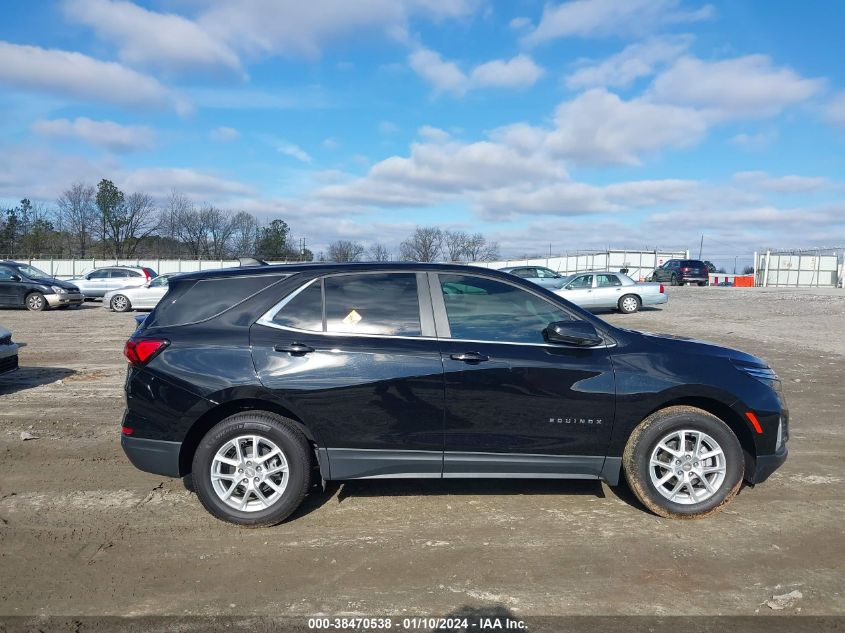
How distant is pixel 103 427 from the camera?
22.0 feet

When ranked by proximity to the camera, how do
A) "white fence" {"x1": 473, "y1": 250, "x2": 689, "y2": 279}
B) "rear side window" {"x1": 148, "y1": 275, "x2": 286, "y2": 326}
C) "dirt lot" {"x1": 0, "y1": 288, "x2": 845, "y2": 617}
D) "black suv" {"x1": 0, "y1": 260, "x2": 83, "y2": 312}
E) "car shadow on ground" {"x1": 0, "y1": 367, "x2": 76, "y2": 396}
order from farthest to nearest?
"white fence" {"x1": 473, "y1": 250, "x2": 689, "y2": 279} < "black suv" {"x1": 0, "y1": 260, "x2": 83, "y2": 312} < "car shadow on ground" {"x1": 0, "y1": 367, "x2": 76, "y2": 396} < "rear side window" {"x1": 148, "y1": 275, "x2": 286, "y2": 326} < "dirt lot" {"x1": 0, "y1": 288, "x2": 845, "y2": 617}

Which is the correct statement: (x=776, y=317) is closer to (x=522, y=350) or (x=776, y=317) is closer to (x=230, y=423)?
(x=522, y=350)

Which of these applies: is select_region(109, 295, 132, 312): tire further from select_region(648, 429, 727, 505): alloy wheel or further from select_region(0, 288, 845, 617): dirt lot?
select_region(648, 429, 727, 505): alloy wheel

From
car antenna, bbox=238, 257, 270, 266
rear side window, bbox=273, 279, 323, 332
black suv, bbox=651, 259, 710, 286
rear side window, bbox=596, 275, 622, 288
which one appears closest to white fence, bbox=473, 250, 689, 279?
black suv, bbox=651, 259, 710, 286

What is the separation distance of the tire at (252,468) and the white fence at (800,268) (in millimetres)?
44925

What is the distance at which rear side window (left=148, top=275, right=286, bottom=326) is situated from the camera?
14.4ft

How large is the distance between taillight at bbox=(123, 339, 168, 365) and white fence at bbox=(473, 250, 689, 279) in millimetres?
43084

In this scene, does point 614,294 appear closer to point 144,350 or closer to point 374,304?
point 374,304

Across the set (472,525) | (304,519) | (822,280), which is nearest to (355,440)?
(304,519)

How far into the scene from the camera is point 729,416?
443cm

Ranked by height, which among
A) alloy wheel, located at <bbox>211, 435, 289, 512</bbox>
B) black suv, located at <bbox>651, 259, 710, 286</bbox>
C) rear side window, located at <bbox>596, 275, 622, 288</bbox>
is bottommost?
alloy wheel, located at <bbox>211, 435, 289, 512</bbox>

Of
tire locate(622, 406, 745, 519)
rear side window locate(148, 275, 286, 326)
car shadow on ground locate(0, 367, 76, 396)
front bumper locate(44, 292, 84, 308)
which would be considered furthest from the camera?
front bumper locate(44, 292, 84, 308)

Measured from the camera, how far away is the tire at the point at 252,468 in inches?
164

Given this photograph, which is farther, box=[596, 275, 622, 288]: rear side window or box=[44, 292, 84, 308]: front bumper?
box=[596, 275, 622, 288]: rear side window
